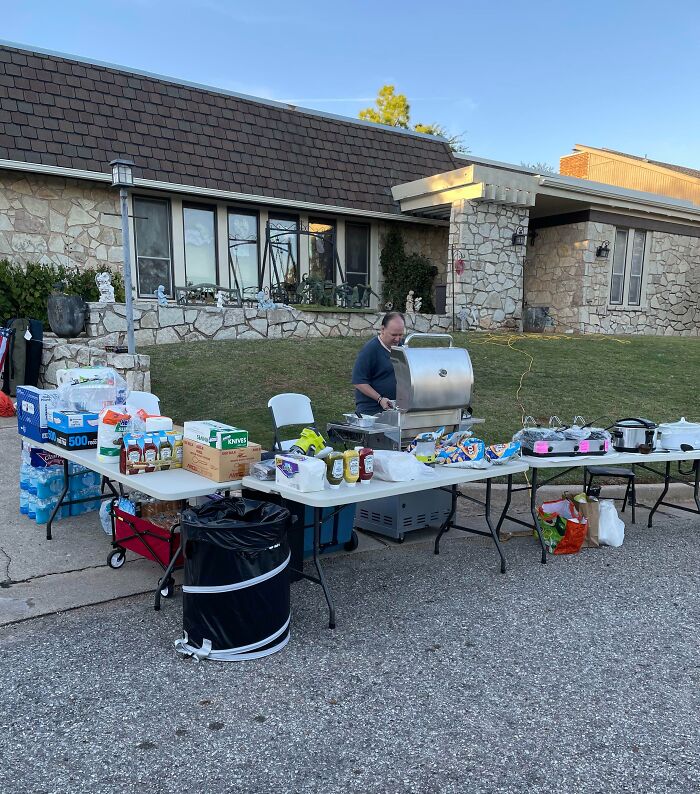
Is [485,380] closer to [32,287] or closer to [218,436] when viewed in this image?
[218,436]

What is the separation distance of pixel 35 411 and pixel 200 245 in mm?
8887

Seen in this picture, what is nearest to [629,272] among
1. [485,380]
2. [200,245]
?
[485,380]

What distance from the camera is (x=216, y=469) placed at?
11.1ft

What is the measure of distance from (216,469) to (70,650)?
42.5 inches

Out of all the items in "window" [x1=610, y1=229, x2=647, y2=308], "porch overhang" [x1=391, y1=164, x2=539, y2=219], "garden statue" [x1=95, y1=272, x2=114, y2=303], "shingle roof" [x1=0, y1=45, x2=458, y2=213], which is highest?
"shingle roof" [x1=0, y1=45, x2=458, y2=213]

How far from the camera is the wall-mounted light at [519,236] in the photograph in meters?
13.3

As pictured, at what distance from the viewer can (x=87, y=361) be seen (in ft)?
26.5

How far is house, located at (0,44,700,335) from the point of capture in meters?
10.7

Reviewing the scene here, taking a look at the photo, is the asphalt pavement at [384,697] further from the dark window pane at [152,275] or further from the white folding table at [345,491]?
the dark window pane at [152,275]

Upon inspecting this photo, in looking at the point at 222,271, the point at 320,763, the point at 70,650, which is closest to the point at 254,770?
the point at 320,763

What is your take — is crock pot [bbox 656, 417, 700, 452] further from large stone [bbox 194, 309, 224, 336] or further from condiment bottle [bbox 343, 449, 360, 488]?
large stone [bbox 194, 309, 224, 336]

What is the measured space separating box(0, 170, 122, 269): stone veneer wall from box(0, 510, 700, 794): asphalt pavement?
29.8 feet

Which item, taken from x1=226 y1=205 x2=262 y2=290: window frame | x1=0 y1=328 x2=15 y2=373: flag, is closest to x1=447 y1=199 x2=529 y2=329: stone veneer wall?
x1=226 y1=205 x2=262 y2=290: window frame

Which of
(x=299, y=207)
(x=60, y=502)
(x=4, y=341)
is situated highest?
(x=299, y=207)
